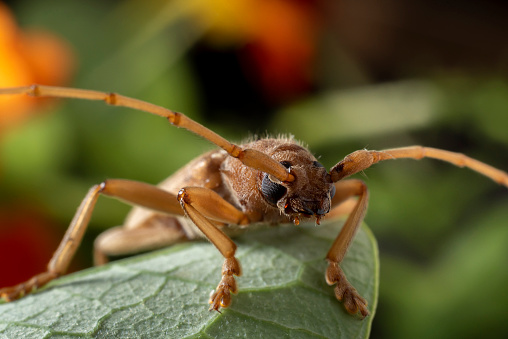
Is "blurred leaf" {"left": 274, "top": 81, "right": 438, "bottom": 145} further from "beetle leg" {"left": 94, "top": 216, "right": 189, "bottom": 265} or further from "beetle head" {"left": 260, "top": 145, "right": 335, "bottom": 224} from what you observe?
"beetle head" {"left": 260, "top": 145, "right": 335, "bottom": 224}

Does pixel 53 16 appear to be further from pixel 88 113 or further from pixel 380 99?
pixel 380 99

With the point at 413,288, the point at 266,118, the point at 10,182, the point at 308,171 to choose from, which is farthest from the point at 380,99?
the point at 10,182

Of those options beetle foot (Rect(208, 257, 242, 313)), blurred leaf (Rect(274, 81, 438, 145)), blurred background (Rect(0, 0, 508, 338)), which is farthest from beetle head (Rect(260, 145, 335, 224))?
blurred leaf (Rect(274, 81, 438, 145))

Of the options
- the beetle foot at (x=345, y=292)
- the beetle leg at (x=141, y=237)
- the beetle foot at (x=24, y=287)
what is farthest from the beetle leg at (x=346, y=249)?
the beetle foot at (x=24, y=287)

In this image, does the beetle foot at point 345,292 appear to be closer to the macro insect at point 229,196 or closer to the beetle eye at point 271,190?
the macro insect at point 229,196

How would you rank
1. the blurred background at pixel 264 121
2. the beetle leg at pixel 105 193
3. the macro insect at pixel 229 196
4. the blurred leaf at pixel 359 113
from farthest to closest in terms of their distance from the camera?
the blurred leaf at pixel 359 113 → the blurred background at pixel 264 121 → the beetle leg at pixel 105 193 → the macro insect at pixel 229 196
